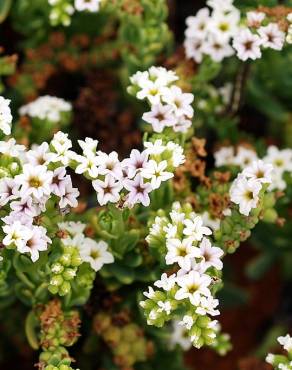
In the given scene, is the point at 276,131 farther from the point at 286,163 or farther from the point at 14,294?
the point at 14,294

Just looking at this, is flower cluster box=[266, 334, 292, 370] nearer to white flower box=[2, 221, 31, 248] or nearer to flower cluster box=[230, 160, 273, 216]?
flower cluster box=[230, 160, 273, 216]

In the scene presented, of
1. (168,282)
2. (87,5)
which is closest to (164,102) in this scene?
(87,5)

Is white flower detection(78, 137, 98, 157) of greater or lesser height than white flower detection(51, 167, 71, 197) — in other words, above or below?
above

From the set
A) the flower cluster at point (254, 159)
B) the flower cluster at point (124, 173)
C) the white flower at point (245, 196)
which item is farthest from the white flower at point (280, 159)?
the flower cluster at point (124, 173)

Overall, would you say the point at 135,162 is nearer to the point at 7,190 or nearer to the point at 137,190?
the point at 137,190

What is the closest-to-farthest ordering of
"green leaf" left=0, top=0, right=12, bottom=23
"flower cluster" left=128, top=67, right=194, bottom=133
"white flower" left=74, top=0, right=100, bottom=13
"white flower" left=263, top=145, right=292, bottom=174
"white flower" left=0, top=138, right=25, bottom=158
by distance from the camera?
"white flower" left=0, top=138, right=25, bottom=158 → "flower cluster" left=128, top=67, right=194, bottom=133 → "white flower" left=74, top=0, right=100, bottom=13 → "white flower" left=263, top=145, right=292, bottom=174 → "green leaf" left=0, top=0, right=12, bottom=23

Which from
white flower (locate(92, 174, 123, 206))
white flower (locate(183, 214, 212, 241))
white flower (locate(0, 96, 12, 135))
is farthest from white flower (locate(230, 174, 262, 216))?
white flower (locate(0, 96, 12, 135))

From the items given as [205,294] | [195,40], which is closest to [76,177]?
[195,40]
